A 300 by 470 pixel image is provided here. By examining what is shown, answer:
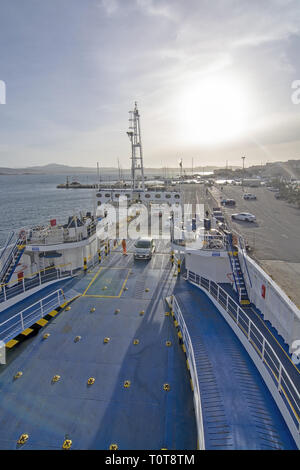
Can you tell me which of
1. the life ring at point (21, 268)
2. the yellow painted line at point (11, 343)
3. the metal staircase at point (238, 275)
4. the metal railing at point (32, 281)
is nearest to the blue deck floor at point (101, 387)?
the yellow painted line at point (11, 343)

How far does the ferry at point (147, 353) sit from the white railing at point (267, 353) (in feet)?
0.13

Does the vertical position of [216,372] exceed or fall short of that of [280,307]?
it falls short

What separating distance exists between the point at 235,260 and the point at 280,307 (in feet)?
11.7

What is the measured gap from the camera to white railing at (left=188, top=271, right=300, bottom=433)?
5.12 m

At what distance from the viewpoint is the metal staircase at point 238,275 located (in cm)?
967

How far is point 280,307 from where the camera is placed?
748cm

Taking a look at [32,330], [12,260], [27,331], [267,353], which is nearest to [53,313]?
[32,330]

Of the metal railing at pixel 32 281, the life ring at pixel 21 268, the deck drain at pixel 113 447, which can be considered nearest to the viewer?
the deck drain at pixel 113 447

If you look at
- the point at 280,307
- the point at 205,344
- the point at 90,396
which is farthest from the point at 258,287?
the point at 90,396

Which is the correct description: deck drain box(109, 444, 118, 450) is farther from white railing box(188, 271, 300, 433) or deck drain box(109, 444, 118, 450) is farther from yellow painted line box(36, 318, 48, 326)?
yellow painted line box(36, 318, 48, 326)

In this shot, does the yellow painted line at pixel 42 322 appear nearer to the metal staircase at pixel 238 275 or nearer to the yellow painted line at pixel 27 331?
the yellow painted line at pixel 27 331

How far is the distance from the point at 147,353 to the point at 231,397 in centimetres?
269

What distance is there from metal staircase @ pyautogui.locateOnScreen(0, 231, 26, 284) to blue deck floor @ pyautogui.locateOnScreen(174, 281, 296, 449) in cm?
776
